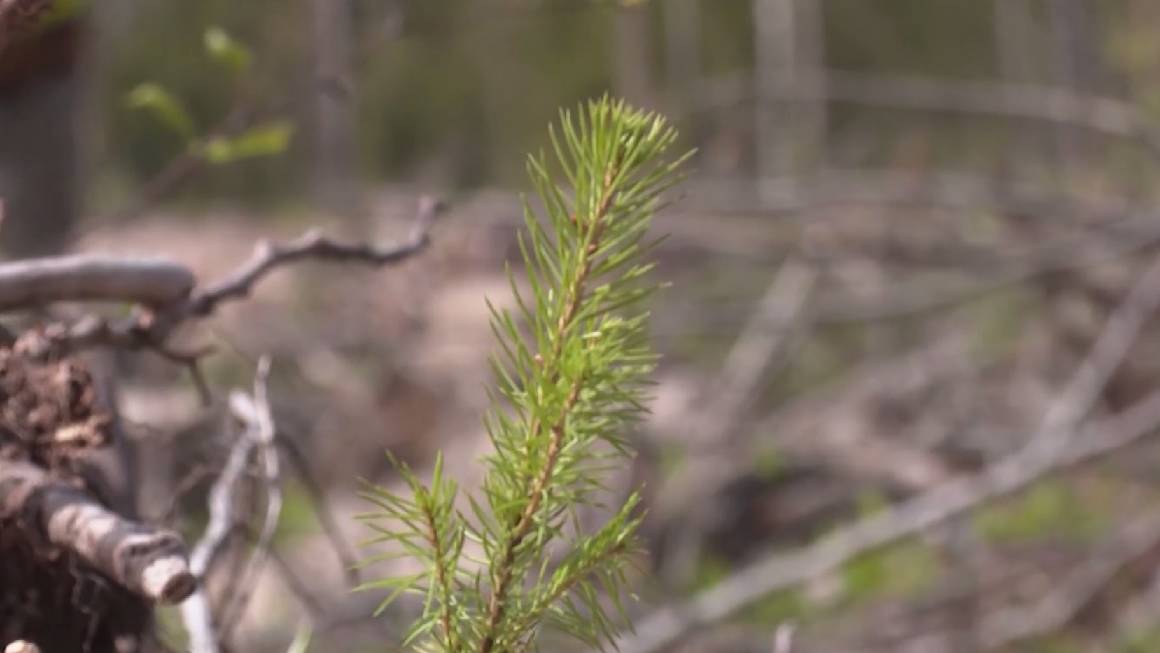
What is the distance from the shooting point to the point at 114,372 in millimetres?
947

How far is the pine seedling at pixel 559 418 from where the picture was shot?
52cm

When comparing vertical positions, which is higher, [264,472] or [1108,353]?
[264,472]

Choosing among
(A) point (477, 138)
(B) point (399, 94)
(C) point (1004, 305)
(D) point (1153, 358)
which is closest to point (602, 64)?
Answer: (A) point (477, 138)

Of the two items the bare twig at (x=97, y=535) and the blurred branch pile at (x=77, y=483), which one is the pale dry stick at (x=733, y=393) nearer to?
the blurred branch pile at (x=77, y=483)

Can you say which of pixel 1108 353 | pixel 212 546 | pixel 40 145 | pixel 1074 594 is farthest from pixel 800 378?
pixel 212 546

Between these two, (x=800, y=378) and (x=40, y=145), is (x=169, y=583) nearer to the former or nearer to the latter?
(x=40, y=145)

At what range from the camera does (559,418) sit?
529 mm

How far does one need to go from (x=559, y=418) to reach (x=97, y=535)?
0.20 m

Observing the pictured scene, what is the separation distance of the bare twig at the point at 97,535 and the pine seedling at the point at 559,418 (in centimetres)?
8

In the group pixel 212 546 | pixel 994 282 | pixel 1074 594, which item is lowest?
pixel 1074 594

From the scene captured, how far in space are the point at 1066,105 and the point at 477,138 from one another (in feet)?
30.7

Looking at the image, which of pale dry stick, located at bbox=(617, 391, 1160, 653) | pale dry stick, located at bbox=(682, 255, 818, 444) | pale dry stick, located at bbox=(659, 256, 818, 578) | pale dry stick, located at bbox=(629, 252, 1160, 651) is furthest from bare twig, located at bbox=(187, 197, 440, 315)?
pale dry stick, located at bbox=(682, 255, 818, 444)

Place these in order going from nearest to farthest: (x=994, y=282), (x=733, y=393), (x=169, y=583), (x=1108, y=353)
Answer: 1. (x=169, y=583)
2. (x=1108, y=353)
3. (x=994, y=282)
4. (x=733, y=393)

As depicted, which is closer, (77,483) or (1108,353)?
(77,483)
